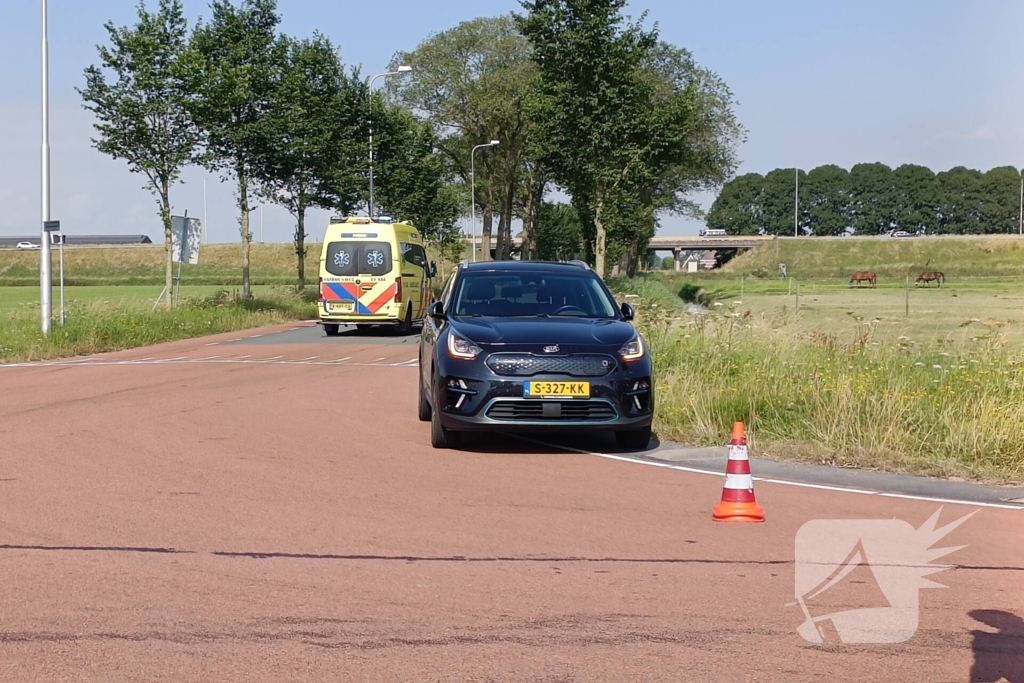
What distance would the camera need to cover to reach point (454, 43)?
198 feet

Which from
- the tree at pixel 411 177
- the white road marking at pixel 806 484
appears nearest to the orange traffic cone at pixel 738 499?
the white road marking at pixel 806 484

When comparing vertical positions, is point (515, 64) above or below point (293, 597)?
above

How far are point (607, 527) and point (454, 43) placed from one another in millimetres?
54837

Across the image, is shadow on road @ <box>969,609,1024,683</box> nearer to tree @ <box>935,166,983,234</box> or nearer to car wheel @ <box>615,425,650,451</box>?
car wheel @ <box>615,425,650,451</box>

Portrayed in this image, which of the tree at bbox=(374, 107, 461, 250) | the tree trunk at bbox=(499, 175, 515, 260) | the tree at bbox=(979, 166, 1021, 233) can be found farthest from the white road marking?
the tree at bbox=(979, 166, 1021, 233)

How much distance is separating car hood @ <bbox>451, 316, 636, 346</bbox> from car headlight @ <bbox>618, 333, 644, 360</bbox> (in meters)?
0.05

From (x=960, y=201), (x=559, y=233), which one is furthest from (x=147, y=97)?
(x=960, y=201)

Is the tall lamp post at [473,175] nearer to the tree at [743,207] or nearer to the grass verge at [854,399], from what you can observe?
the grass verge at [854,399]

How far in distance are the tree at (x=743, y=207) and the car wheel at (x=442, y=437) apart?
484 ft

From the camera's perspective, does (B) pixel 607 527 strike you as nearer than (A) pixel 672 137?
Yes

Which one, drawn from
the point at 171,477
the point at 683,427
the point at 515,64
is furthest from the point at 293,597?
the point at 515,64

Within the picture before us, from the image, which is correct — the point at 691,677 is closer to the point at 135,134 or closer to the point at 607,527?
the point at 607,527

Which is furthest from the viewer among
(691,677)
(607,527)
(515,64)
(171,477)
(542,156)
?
(515,64)

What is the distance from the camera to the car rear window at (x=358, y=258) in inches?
1159
